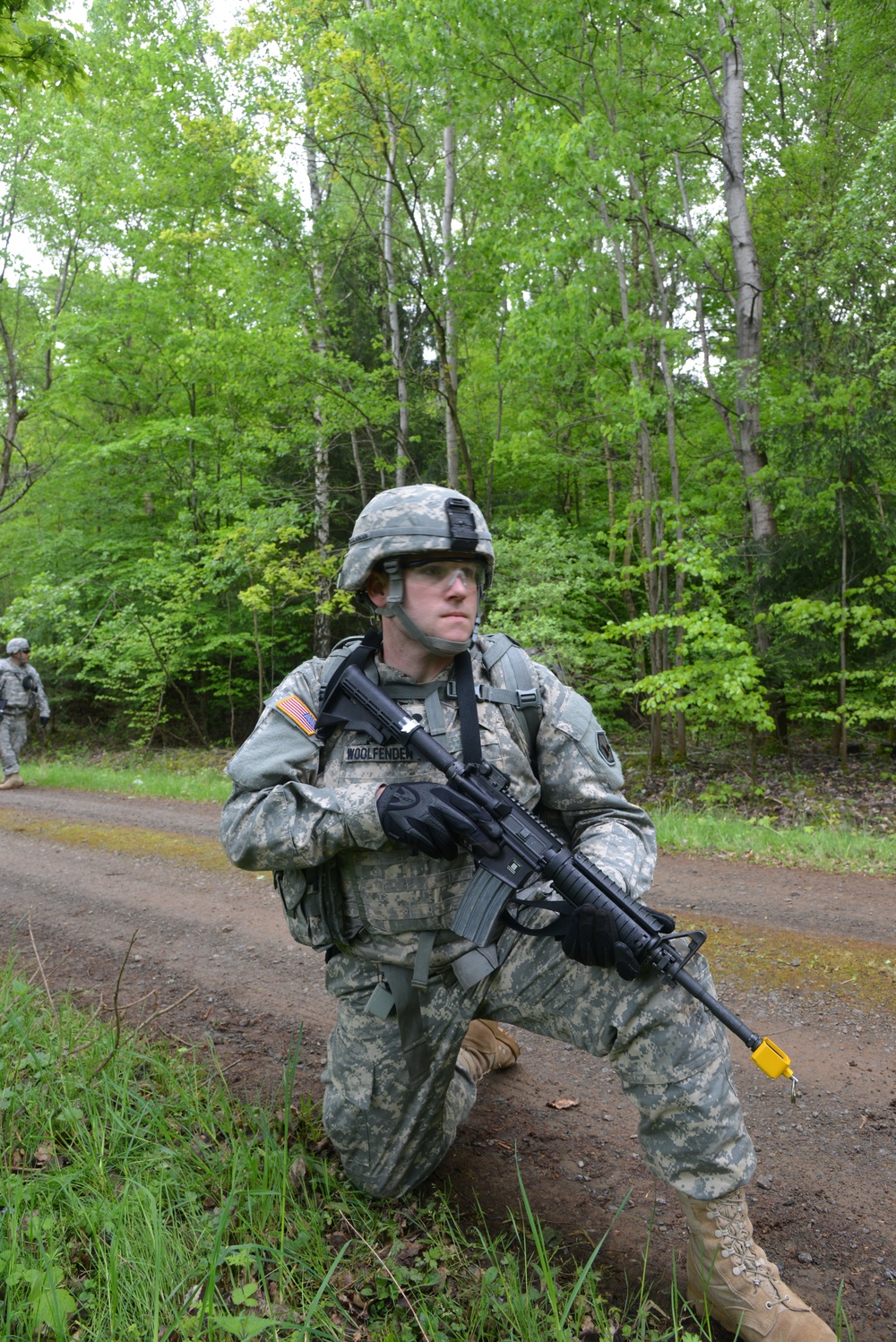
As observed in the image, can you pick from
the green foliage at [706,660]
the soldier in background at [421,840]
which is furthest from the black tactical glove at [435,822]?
the green foliage at [706,660]

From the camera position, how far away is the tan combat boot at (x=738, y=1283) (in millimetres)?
1989

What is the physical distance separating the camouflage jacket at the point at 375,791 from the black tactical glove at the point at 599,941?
0.28 metres

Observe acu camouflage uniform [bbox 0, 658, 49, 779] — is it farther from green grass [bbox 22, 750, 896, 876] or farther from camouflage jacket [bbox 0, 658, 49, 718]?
green grass [bbox 22, 750, 896, 876]

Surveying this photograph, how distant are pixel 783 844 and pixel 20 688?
10.5 m

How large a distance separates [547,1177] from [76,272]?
56.9 ft

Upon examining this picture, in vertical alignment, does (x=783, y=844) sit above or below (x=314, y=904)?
below

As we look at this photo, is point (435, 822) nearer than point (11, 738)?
Yes

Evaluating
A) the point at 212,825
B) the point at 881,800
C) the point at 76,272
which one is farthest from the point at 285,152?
the point at 881,800

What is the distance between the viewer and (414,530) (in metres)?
2.53

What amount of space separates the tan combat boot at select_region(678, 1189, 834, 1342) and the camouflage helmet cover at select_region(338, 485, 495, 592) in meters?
1.81

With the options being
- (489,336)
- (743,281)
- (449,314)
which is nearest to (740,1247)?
(743,281)

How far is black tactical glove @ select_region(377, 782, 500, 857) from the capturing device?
7.31ft

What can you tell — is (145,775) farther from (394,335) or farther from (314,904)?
(314,904)

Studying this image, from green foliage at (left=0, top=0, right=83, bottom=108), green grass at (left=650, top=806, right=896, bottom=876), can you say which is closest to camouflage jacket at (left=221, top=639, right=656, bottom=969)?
green foliage at (left=0, top=0, right=83, bottom=108)
